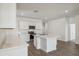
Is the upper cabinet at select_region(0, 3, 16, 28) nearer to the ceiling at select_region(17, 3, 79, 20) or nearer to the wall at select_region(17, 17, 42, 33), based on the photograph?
the ceiling at select_region(17, 3, 79, 20)

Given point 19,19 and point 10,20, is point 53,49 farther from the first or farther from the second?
point 19,19

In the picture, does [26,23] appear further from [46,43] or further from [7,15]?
[7,15]

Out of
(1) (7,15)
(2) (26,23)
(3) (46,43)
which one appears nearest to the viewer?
(1) (7,15)

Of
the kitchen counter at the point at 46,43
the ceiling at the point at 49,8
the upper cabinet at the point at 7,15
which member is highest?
the ceiling at the point at 49,8

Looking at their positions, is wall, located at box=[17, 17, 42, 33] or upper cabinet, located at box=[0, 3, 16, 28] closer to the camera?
upper cabinet, located at box=[0, 3, 16, 28]

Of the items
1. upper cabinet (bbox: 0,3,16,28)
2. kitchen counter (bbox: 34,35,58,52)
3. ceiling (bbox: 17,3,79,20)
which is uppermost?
ceiling (bbox: 17,3,79,20)

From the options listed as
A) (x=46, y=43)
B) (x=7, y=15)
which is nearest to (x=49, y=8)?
(x=46, y=43)

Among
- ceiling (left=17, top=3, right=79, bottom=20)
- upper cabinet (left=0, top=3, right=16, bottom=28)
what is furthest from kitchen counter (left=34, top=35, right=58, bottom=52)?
upper cabinet (left=0, top=3, right=16, bottom=28)

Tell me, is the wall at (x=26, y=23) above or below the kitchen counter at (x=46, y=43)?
above

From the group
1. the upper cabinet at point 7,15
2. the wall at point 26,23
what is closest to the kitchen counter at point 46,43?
the upper cabinet at point 7,15

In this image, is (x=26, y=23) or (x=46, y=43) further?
(x=26, y=23)

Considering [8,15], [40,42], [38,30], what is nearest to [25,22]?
[38,30]

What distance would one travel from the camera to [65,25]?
303 inches

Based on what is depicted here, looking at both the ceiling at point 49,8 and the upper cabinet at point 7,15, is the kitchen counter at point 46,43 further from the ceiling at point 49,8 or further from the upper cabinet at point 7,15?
the upper cabinet at point 7,15
